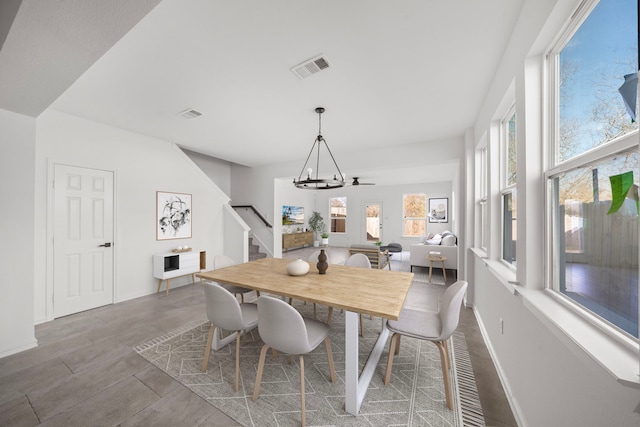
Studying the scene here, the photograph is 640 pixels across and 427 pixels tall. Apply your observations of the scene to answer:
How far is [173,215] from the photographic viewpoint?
4.36 metres

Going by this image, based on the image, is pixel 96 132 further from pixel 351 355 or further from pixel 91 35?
pixel 351 355

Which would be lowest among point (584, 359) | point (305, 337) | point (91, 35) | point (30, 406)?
point (30, 406)

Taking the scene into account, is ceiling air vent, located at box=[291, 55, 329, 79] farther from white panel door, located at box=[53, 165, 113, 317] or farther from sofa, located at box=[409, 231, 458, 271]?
sofa, located at box=[409, 231, 458, 271]

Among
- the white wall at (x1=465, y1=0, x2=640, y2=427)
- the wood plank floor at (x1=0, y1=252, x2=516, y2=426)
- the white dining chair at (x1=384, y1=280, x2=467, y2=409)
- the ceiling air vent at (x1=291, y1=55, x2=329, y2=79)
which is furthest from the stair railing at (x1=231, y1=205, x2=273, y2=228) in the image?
the white wall at (x1=465, y1=0, x2=640, y2=427)

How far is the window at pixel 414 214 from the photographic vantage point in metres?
8.65

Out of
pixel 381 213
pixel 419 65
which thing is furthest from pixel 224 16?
pixel 381 213

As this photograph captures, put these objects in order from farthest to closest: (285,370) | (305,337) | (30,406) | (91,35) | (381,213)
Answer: (381,213) → (285,370) → (30,406) → (305,337) → (91,35)

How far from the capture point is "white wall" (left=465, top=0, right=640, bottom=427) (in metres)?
0.84

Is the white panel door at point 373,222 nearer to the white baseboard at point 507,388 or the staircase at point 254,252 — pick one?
the staircase at point 254,252

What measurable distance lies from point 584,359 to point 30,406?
3.20 m

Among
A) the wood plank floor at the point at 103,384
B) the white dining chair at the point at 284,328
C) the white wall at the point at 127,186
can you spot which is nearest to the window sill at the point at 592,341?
the wood plank floor at the point at 103,384

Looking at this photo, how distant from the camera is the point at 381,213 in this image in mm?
9250

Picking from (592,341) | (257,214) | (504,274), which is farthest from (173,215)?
(592,341)

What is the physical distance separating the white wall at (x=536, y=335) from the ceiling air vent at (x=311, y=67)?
1.35m
